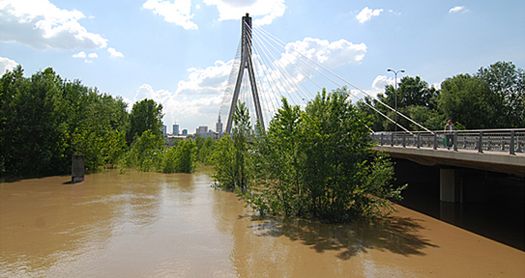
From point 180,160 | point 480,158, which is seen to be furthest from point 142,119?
point 480,158

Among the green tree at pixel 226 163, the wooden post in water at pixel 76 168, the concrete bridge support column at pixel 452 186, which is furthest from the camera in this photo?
the wooden post in water at pixel 76 168

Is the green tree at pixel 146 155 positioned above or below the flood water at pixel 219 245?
above

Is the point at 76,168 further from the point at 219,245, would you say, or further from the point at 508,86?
the point at 508,86

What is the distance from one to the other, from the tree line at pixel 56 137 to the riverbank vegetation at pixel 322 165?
2226 cm

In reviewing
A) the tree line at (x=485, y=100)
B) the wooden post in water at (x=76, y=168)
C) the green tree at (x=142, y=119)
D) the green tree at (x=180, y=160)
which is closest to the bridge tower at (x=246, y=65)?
the green tree at (x=180, y=160)

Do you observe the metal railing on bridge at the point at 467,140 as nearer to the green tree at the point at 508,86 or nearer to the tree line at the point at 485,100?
the tree line at the point at 485,100

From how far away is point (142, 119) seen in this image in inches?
2350

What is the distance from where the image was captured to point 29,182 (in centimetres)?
2861

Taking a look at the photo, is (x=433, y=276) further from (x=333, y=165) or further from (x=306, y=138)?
(x=306, y=138)

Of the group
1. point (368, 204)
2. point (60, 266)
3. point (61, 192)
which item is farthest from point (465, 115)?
point (60, 266)

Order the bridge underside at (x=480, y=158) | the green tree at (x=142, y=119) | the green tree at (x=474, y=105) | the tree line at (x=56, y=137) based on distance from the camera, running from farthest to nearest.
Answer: the green tree at (x=142, y=119)
the green tree at (x=474, y=105)
the tree line at (x=56, y=137)
the bridge underside at (x=480, y=158)

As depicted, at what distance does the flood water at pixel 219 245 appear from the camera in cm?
1014

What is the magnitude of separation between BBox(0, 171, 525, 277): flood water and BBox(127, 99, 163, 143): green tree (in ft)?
130

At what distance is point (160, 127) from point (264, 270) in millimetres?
54881
